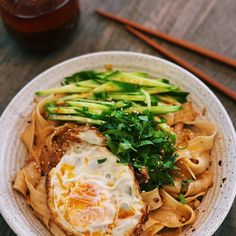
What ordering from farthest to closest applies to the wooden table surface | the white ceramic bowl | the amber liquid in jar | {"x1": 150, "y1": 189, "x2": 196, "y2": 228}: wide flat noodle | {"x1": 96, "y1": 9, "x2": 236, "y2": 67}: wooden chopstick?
the wooden table surface, {"x1": 96, "y1": 9, "x2": 236, "y2": 67}: wooden chopstick, the amber liquid in jar, {"x1": 150, "y1": 189, "x2": 196, "y2": 228}: wide flat noodle, the white ceramic bowl

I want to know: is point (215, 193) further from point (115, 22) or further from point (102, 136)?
point (115, 22)

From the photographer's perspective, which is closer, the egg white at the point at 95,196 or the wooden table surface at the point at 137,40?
the egg white at the point at 95,196

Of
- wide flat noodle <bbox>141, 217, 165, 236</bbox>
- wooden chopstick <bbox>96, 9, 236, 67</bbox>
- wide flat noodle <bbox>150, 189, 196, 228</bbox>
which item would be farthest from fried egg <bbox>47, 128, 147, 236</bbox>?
wooden chopstick <bbox>96, 9, 236, 67</bbox>

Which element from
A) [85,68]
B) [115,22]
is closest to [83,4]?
[115,22]

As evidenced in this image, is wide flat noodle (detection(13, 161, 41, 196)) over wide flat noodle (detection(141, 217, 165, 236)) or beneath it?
beneath

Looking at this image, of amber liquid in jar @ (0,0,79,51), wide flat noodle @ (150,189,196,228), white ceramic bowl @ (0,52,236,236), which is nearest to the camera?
white ceramic bowl @ (0,52,236,236)

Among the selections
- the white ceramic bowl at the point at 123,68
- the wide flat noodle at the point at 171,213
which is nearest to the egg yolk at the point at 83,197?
the white ceramic bowl at the point at 123,68

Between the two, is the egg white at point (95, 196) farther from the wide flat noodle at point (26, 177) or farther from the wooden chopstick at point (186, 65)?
the wooden chopstick at point (186, 65)

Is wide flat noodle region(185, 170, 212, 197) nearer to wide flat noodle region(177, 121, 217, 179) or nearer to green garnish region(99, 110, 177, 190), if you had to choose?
wide flat noodle region(177, 121, 217, 179)
